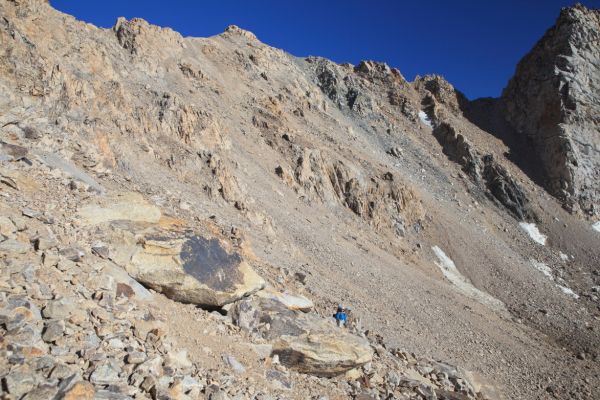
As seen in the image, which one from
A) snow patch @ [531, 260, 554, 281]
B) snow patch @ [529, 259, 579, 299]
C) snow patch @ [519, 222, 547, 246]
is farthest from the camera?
snow patch @ [519, 222, 547, 246]

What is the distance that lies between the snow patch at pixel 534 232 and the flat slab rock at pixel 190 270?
1684 inches

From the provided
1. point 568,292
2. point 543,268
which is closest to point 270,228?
point 568,292

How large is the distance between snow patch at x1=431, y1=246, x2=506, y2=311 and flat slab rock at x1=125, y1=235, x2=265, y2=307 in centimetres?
2422

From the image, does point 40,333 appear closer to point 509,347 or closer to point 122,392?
point 122,392

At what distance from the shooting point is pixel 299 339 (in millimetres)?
10602

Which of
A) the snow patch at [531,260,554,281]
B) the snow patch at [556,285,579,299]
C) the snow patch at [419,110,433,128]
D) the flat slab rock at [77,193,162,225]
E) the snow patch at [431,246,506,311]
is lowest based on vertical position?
the flat slab rock at [77,193,162,225]

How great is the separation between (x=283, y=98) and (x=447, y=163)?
23.9 m

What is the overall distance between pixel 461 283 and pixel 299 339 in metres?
25.1

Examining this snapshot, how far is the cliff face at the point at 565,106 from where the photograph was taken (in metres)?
52.6

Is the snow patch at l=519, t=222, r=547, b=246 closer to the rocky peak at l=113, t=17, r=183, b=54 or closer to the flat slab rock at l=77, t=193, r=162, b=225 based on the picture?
the rocky peak at l=113, t=17, r=183, b=54

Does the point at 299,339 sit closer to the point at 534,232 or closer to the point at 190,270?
the point at 190,270

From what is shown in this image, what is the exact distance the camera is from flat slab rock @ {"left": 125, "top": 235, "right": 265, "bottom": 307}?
9.42m

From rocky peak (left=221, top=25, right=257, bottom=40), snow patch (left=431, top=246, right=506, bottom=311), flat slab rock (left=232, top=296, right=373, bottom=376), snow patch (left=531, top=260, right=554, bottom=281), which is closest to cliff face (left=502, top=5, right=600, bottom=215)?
snow patch (left=531, top=260, right=554, bottom=281)

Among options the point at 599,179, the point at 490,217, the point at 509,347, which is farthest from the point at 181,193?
the point at 599,179
